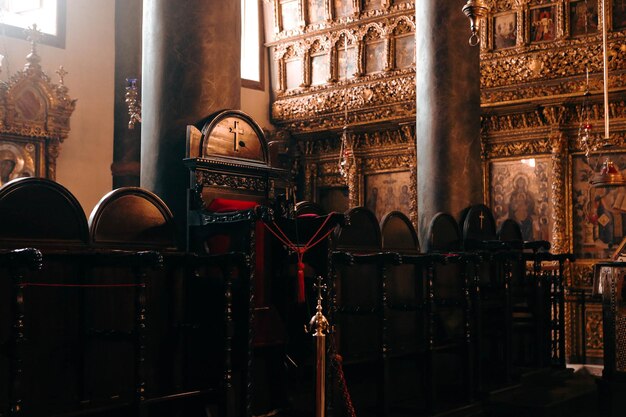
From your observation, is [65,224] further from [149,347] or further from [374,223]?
[374,223]

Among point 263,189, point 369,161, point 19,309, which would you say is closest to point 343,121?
point 369,161

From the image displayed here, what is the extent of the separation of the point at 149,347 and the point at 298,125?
10.6 m

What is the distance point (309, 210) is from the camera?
269 inches

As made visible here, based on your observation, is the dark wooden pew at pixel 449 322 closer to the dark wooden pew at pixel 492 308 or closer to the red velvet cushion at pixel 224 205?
the dark wooden pew at pixel 492 308

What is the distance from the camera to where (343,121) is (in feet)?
48.4

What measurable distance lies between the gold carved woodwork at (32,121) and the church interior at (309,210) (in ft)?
0.10

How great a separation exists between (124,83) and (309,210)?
6.49 meters

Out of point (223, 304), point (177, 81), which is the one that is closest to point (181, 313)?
point (223, 304)

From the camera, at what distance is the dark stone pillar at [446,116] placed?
360 inches

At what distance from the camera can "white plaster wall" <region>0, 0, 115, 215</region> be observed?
39.0 ft

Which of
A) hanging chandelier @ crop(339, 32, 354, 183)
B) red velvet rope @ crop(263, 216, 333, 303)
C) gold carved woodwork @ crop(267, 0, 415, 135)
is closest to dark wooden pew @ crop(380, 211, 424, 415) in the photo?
red velvet rope @ crop(263, 216, 333, 303)

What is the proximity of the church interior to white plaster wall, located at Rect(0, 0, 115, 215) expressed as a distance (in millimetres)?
34

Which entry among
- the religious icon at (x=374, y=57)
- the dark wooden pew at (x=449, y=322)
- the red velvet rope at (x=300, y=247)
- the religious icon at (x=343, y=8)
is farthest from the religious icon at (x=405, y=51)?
the red velvet rope at (x=300, y=247)

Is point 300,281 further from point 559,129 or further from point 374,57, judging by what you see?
point 374,57
